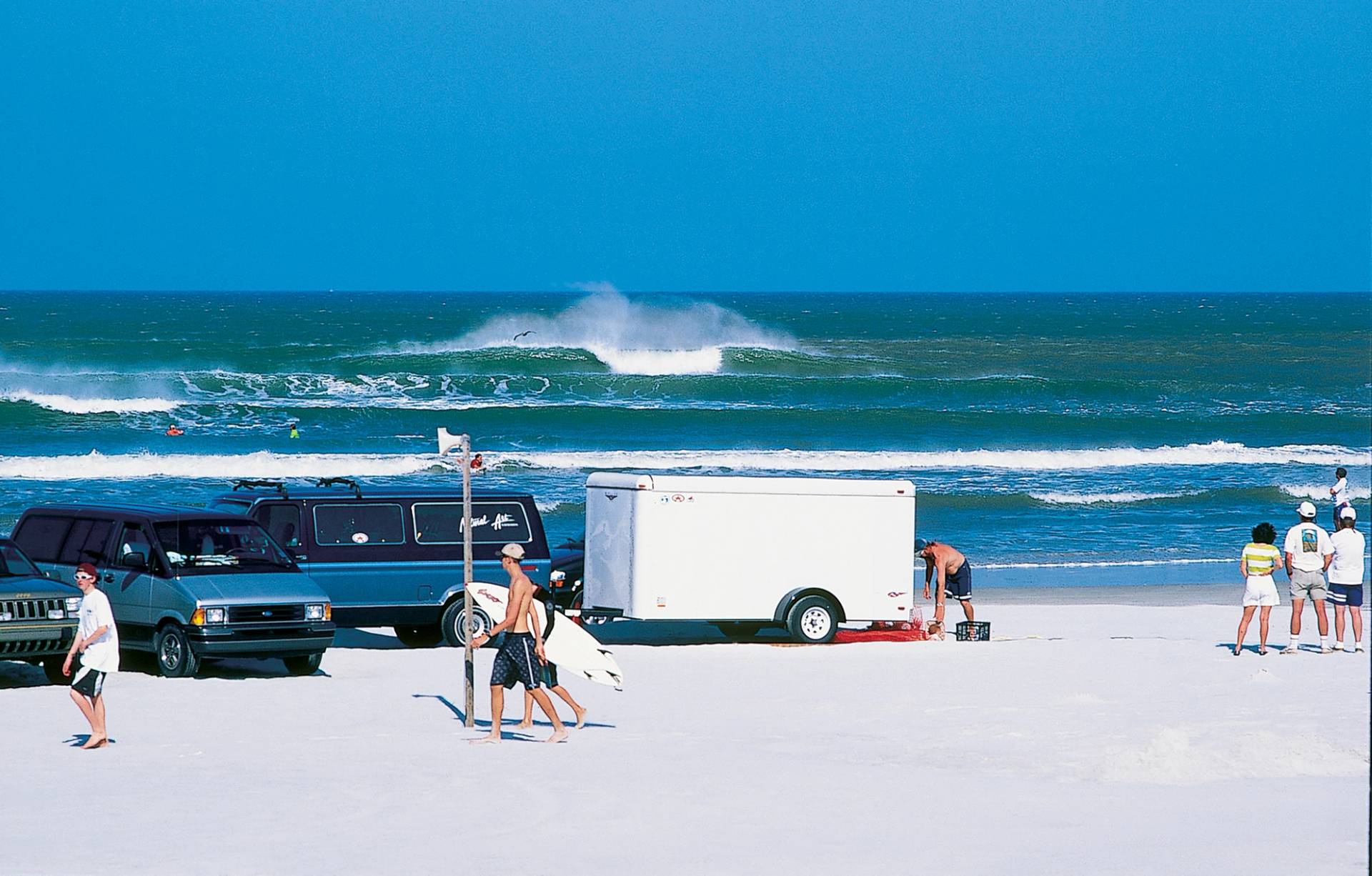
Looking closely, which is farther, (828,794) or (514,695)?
(514,695)

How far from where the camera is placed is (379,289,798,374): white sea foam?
61156 mm

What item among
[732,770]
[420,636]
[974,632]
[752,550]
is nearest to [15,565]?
[420,636]

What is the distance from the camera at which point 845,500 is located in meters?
17.4

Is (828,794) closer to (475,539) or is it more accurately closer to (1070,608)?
(475,539)

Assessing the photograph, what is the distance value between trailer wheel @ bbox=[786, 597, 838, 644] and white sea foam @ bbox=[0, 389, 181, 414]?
33.1m

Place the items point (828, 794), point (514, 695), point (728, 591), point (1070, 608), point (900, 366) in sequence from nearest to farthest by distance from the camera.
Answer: point (828, 794) → point (514, 695) → point (728, 591) → point (1070, 608) → point (900, 366)

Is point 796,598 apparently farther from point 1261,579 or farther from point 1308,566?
point 1308,566

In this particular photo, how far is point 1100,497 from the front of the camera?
33.9 metres

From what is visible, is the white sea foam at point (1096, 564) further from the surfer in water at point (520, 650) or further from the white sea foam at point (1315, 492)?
the surfer in water at point (520, 650)

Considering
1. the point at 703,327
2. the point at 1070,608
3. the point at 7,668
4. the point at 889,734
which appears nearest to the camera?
the point at 889,734

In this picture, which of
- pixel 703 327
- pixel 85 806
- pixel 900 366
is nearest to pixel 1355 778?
pixel 85 806

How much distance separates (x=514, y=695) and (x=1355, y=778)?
22.0ft

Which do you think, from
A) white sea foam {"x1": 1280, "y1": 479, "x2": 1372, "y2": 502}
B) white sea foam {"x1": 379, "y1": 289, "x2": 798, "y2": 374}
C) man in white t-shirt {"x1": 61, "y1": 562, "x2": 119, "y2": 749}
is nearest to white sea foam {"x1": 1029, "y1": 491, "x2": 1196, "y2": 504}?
white sea foam {"x1": 1280, "y1": 479, "x2": 1372, "y2": 502}

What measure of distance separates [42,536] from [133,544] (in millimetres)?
1395
